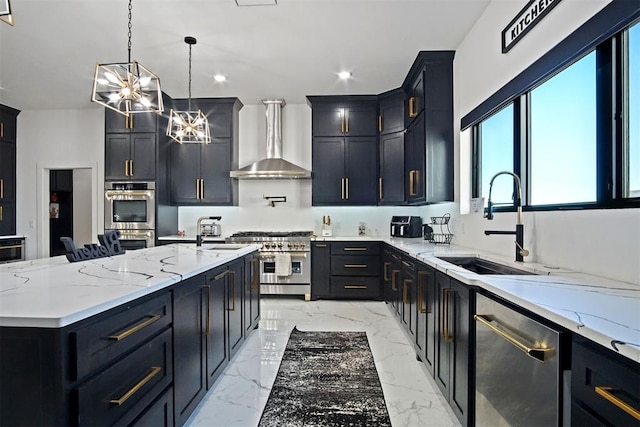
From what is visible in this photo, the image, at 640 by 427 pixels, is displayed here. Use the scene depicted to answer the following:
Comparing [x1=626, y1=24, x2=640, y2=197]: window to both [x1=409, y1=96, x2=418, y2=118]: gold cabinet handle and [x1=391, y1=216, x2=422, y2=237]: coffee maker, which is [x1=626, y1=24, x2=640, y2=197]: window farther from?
[x1=391, y1=216, x2=422, y2=237]: coffee maker

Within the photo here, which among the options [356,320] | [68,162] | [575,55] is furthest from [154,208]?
[575,55]

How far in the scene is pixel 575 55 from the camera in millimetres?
1766

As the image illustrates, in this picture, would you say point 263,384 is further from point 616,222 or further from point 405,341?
point 616,222

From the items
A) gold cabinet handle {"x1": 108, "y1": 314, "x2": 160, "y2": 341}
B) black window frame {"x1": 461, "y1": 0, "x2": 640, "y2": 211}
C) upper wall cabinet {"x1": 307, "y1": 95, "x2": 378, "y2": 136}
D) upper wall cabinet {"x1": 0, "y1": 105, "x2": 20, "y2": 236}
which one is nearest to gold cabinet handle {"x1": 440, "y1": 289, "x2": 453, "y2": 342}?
black window frame {"x1": 461, "y1": 0, "x2": 640, "y2": 211}

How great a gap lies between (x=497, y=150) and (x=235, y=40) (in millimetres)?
2665

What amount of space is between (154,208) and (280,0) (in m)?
3.36

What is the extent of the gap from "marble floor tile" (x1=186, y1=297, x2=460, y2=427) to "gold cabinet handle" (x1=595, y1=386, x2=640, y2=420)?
1354 mm

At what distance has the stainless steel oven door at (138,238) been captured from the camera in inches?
188

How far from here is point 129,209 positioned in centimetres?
483

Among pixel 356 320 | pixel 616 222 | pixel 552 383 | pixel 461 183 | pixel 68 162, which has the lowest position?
pixel 356 320

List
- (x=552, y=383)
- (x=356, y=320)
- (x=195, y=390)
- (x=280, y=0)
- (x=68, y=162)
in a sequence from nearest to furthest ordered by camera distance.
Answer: (x=552, y=383)
(x=195, y=390)
(x=280, y=0)
(x=356, y=320)
(x=68, y=162)

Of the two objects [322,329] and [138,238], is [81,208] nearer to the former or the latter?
[138,238]

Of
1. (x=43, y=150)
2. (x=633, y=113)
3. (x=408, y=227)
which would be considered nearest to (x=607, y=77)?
(x=633, y=113)

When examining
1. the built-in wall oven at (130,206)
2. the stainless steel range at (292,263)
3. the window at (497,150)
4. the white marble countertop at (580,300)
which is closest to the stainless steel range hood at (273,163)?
the stainless steel range at (292,263)
